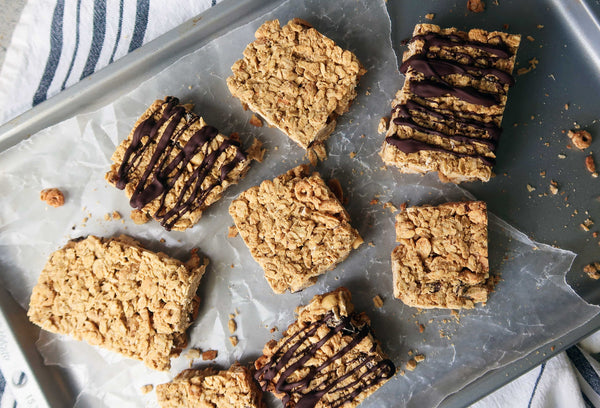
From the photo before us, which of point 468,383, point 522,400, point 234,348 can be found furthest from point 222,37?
point 522,400

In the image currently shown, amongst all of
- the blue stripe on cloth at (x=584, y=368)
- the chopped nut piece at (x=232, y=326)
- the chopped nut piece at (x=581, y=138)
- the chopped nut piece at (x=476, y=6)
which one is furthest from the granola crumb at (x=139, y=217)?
the blue stripe on cloth at (x=584, y=368)

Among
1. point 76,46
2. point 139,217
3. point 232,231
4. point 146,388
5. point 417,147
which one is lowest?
point 146,388

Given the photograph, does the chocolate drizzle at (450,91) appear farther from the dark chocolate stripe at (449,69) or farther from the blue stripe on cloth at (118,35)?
the blue stripe on cloth at (118,35)

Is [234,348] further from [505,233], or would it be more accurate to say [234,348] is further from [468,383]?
[505,233]

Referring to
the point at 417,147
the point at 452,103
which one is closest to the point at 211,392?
the point at 417,147

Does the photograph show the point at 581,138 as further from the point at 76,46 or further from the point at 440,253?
the point at 76,46
